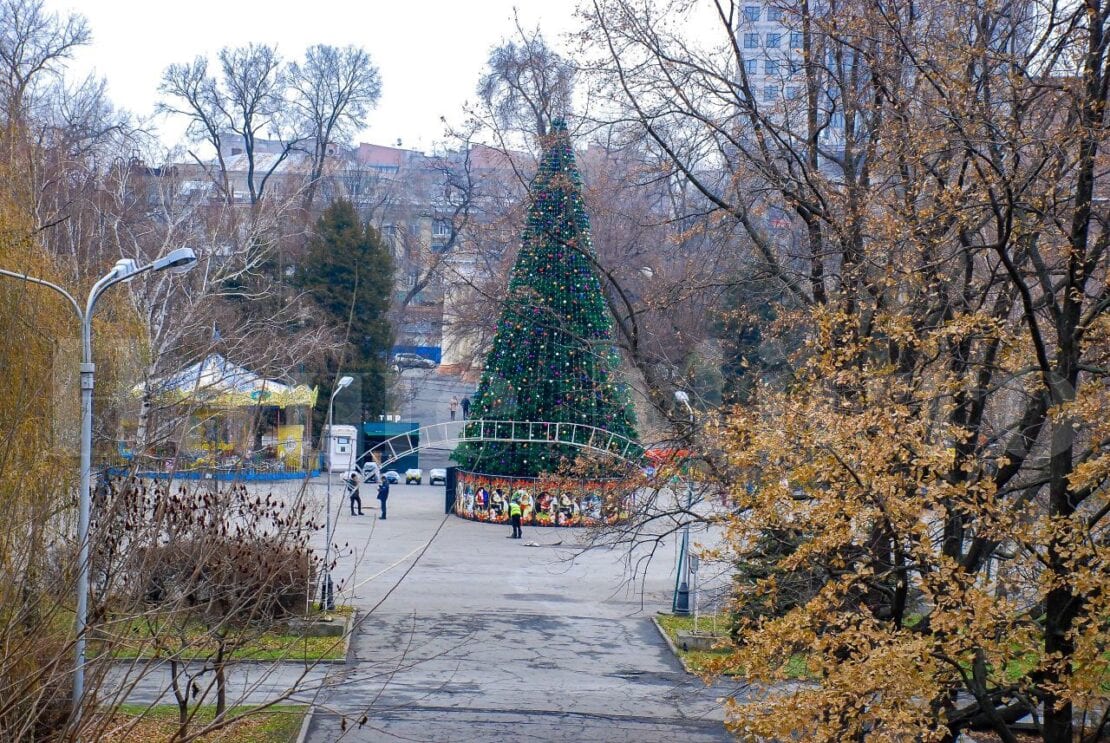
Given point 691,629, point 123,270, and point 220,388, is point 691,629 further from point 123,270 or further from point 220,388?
point 123,270

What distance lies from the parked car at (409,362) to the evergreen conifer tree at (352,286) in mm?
4041

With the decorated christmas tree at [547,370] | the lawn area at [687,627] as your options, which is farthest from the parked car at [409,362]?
the lawn area at [687,627]

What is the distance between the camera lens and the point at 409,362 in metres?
51.5

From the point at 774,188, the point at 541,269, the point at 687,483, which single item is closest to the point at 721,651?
the point at 687,483

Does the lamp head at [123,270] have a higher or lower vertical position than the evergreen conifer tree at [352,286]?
lower

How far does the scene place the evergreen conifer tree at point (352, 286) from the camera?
4472cm

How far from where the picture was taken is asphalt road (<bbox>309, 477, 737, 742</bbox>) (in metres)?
13.4

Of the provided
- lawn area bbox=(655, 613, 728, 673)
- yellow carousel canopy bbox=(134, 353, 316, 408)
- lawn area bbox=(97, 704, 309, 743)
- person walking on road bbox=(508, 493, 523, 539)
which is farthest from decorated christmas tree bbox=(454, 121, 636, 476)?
lawn area bbox=(97, 704, 309, 743)

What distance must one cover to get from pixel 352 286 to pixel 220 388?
20708 mm

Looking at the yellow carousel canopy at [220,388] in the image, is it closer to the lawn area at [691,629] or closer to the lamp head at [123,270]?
the lamp head at [123,270]

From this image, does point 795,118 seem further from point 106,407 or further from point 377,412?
point 377,412

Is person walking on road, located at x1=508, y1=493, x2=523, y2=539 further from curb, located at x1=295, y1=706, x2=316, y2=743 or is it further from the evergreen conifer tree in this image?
curb, located at x1=295, y1=706, x2=316, y2=743

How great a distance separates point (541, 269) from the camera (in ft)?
103

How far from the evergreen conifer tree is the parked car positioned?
4.04m
